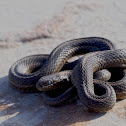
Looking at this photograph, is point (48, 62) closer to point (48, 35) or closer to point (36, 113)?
point (36, 113)

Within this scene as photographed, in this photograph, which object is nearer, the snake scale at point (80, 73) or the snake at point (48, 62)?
the snake scale at point (80, 73)

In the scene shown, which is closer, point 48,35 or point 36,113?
point 36,113

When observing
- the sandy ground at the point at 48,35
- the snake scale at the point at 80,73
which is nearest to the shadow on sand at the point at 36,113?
the sandy ground at the point at 48,35

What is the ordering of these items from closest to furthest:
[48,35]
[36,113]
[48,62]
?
[36,113], [48,62], [48,35]

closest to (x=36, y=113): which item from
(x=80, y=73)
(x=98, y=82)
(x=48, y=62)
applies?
(x=80, y=73)

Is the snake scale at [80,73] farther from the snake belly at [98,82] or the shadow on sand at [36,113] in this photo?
the shadow on sand at [36,113]

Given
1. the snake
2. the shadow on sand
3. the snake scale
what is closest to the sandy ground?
the shadow on sand

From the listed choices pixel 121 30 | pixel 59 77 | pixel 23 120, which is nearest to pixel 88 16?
pixel 121 30

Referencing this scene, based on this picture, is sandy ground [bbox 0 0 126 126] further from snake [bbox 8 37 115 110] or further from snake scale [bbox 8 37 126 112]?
snake [bbox 8 37 115 110]
